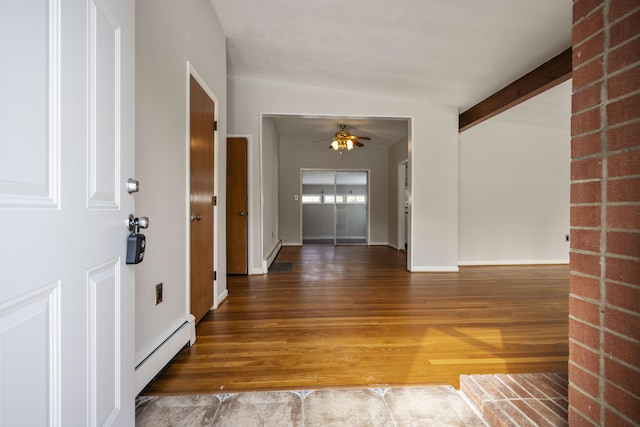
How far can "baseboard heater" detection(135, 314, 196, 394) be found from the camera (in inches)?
61.9

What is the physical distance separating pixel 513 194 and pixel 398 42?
3683mm

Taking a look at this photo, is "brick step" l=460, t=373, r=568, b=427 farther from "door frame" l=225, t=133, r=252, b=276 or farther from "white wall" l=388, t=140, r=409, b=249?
"white wall" l=388, t=140, r=409, b=249

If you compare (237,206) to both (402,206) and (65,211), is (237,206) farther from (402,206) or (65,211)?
(402,206)

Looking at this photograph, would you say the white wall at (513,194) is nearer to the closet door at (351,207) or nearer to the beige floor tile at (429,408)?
the closet door at (351,207)

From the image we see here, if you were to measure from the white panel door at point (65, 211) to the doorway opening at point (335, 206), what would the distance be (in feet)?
23.1

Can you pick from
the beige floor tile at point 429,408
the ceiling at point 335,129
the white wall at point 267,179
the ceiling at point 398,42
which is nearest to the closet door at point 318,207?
the ceiling at point 335,129

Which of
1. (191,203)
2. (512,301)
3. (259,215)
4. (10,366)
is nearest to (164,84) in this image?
(191,203)

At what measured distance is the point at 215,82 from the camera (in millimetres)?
3035

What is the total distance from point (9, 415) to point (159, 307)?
4.25ft

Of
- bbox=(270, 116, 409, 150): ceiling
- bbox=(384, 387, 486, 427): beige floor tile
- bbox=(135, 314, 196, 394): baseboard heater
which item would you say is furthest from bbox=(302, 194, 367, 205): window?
bbox=(384, 387, 486, 427): beige floor tile

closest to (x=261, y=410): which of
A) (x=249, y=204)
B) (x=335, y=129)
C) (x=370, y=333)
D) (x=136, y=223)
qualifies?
(x=136, y=223)

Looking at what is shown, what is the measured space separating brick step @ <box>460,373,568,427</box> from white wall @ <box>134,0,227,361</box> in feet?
5.56

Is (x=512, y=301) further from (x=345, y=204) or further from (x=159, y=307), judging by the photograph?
(x=345, y=204)

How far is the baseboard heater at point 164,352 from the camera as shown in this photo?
5.16 feet
